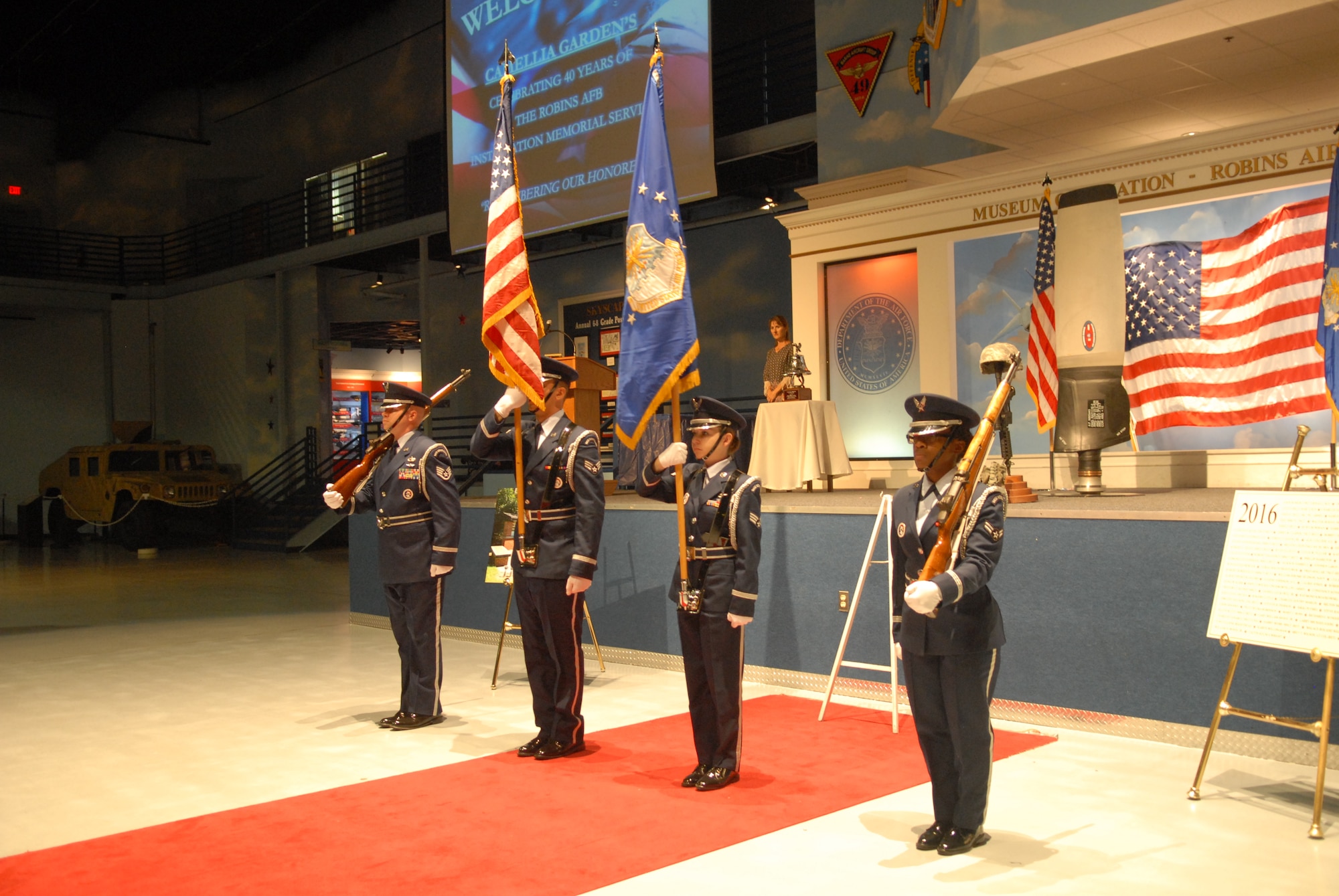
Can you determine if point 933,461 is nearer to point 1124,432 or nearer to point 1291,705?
point 1291,705

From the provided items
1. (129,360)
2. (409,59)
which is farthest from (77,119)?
(409,59)

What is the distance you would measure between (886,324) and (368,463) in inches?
222

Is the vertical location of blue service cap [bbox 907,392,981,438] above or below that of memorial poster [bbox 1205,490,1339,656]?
above

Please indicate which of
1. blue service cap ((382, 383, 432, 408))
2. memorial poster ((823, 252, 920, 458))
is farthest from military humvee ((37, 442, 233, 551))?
blue service cap ((382, 383, 432, 408))

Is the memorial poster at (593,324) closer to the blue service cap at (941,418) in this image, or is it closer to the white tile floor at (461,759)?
the white tile floor at (461,759)

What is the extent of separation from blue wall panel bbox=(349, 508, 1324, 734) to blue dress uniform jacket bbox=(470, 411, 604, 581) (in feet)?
6.09

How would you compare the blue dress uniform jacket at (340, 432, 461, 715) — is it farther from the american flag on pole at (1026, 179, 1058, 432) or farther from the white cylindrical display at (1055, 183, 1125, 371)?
the white cylindrical display at (1055, 183, 1125, 371)

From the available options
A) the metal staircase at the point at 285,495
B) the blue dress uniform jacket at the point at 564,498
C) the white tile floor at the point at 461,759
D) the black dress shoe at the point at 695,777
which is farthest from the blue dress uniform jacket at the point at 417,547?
the metal staircase at the point at 285,495

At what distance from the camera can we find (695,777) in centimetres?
445

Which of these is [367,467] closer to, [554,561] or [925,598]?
[554,561]

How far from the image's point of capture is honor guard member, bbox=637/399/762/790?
4.45 meters

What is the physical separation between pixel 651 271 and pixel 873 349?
18.7ft

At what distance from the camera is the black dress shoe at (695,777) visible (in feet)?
14.5

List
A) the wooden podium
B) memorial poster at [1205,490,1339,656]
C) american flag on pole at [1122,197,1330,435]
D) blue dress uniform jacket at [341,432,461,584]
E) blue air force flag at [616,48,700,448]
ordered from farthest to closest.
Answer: the wooden podium
american flag on pole at [1122,197,1330,435]
blue dress uniform jacket at [341,432,461,584]
blue air force flag at [616,48,700,448]
memorial poster at [1205,490,1339,656]
